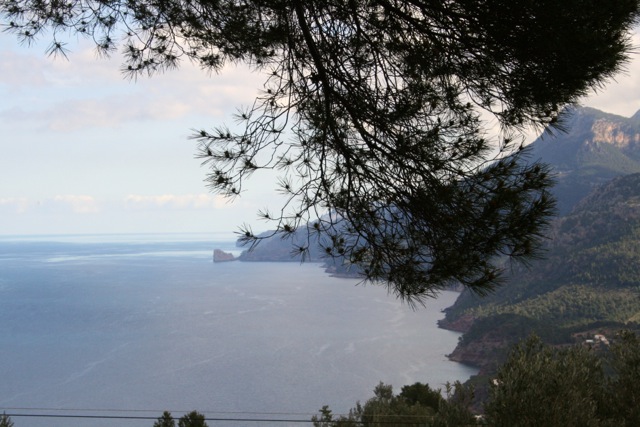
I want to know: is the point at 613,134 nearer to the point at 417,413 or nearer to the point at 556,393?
the point at 417,413

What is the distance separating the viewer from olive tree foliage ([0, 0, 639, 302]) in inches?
96.6

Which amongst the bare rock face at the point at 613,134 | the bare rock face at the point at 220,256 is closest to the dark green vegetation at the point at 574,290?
the bare rock face at the point at 613,134

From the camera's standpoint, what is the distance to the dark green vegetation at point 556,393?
3754mm

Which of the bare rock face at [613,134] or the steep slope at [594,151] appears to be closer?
the steep slope at [594,151]

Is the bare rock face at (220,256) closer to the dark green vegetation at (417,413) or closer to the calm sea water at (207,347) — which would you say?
the calm sea water at (207,347)

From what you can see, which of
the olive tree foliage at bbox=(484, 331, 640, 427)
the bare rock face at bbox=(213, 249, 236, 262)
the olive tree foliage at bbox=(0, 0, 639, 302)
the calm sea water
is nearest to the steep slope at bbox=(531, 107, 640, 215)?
the calm sea water

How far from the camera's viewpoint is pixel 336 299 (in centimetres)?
6156

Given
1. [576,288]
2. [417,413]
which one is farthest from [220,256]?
[417,413]

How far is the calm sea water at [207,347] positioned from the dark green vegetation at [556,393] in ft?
44.0

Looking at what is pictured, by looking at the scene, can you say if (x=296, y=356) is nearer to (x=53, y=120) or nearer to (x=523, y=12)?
(x=523, y=12)

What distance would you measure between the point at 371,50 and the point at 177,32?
4.53 ft

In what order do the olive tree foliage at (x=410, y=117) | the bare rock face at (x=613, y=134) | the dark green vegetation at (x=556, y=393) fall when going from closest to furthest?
the olive tree foliage at (x=410, y=117), the dark green vegetation at (x=556, y=393), the bare rock face at (x=613, y=134)

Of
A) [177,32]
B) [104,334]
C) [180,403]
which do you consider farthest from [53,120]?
[177,32]

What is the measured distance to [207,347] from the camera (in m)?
41.1
